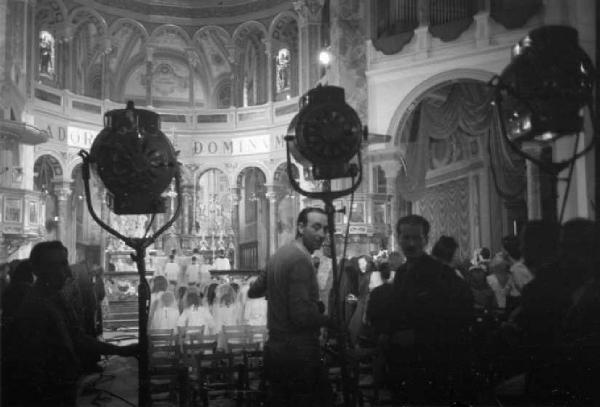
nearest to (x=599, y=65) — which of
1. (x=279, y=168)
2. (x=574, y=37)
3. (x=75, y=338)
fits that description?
(x=574, y=37)

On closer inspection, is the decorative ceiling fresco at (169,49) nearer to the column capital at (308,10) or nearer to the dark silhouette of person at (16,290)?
the column capital at (308,10)

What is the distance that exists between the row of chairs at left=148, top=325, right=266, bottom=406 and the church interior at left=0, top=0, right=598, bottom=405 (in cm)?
349

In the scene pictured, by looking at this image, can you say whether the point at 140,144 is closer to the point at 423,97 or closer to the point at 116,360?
the point at 116,360

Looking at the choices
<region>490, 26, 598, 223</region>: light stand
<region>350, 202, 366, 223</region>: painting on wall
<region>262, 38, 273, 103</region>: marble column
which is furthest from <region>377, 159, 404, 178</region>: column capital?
<region>490, 26, 598, 223</region>: light stand

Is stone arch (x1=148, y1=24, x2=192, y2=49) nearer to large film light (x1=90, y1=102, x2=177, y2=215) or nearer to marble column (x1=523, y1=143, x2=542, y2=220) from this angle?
marble column (x1=523, y1=143, x2=542, y2=220)

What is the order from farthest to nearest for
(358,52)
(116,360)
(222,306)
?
(358,52)
(116,360)
(222,306)

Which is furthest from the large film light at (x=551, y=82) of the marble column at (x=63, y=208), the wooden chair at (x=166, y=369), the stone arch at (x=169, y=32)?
the stone arch at (x=169, y=32)

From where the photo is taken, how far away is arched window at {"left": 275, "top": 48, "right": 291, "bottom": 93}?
2261 centimetres

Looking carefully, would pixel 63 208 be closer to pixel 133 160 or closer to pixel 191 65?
pixel 191 65

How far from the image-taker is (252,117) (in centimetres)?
2259

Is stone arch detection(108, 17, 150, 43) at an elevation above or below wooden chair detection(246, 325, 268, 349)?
above

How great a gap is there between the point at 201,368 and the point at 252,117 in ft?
55.7

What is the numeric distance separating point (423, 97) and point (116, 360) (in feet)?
27.8

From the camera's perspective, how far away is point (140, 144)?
13.6 ft
